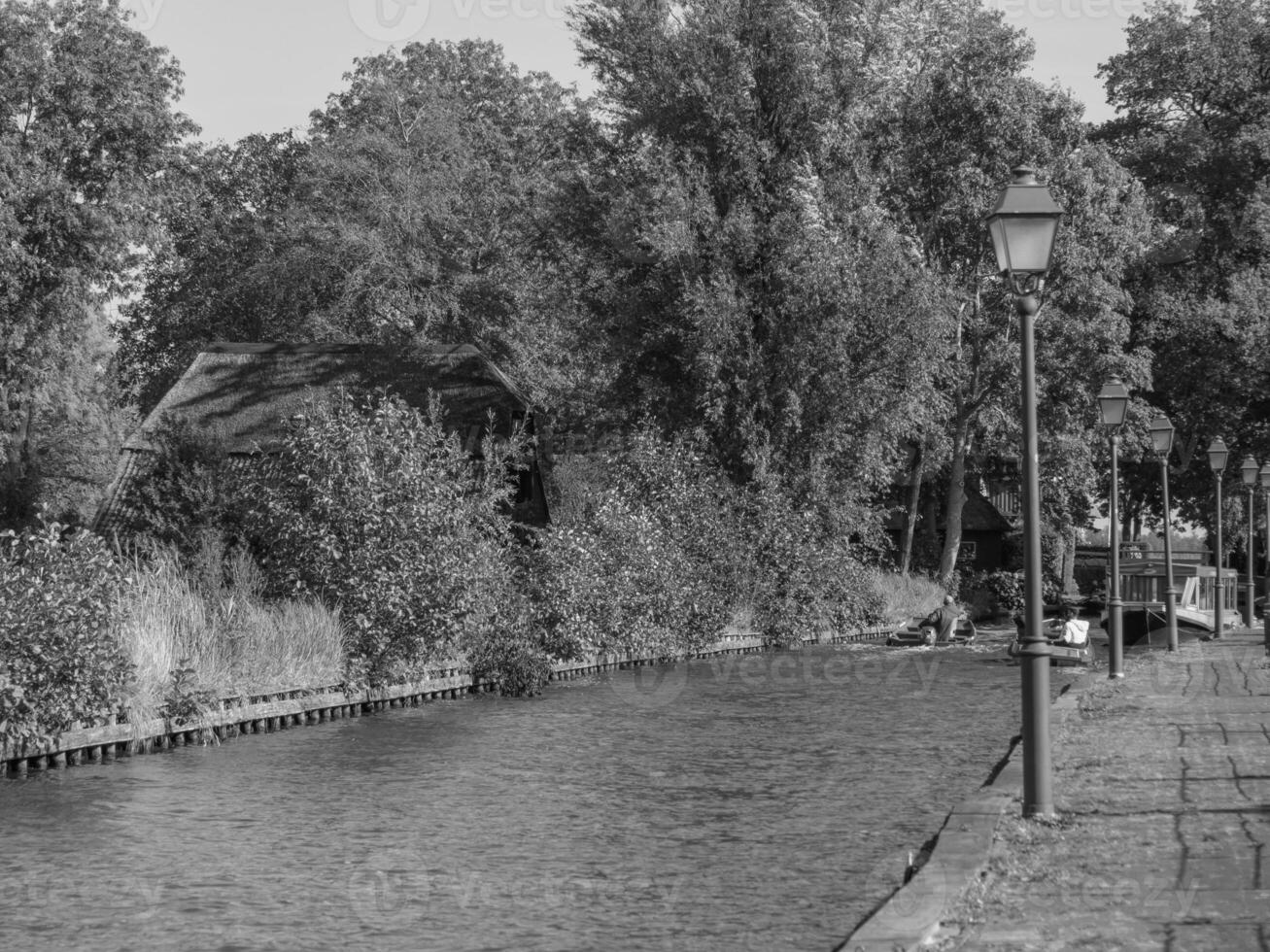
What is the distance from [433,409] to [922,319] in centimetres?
1799

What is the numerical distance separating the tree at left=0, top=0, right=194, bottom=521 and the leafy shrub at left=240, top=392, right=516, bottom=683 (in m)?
21.6

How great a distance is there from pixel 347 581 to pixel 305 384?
974 inches

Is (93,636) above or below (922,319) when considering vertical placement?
below

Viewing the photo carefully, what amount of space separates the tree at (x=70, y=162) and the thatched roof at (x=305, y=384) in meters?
4.04

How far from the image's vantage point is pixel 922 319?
Result: 4241 cm

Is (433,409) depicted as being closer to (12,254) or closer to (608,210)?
(608,210)

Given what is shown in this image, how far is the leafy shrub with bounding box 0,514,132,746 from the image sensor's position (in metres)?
17.1

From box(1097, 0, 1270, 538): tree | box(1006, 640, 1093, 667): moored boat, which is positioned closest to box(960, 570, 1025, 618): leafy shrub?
box(1097, 0, 1270, 538): tree

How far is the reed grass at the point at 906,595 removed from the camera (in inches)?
1842

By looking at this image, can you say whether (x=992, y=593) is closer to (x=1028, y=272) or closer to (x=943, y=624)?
(x=943, y=624)

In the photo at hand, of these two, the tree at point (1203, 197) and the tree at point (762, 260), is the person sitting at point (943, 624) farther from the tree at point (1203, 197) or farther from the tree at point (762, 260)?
the tree at point (1203, 197)

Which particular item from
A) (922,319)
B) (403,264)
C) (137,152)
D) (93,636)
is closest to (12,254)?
(137,152)

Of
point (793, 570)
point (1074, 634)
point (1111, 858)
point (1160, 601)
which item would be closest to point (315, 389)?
point (793, 570)

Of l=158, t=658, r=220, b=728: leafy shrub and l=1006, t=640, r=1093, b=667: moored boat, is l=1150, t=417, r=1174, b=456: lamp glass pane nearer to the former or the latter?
l=1006, t=640, r=1093, b=667: moored boat
